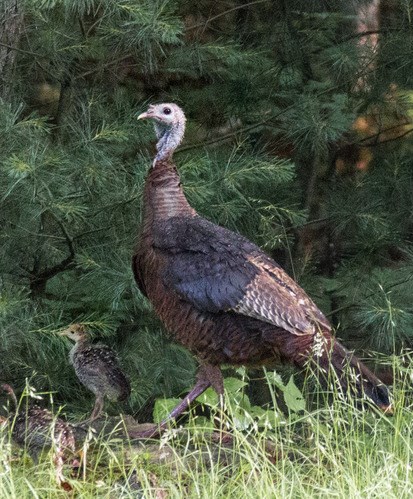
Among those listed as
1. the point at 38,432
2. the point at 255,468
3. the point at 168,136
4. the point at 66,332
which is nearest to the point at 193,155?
the point at 168,136

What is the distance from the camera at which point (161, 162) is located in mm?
6199

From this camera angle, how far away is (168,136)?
641 centimetres

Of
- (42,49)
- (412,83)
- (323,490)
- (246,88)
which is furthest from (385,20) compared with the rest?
(323,490)

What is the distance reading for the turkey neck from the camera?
6.07m

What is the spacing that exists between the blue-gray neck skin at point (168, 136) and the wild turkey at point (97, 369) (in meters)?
1.04

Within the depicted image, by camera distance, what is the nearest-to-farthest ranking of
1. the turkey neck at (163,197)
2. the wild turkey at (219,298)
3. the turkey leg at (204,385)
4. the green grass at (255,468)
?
the green grass at (255,468) < the wild turkey at (219,298) < the turkey leg at (204,385) < the turkey neck at (163,197)

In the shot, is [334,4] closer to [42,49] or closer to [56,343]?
[42,49]

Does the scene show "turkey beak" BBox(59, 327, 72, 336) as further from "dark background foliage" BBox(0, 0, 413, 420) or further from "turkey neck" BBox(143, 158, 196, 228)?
"turkey neck" BBox(143, 158, 196, 228)

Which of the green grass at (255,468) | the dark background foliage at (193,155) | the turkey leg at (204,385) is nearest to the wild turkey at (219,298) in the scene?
the turkey leg at (204,385)

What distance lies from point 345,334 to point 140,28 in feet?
9.64

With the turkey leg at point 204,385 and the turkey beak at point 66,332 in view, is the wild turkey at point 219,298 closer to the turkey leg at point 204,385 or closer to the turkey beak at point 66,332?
the turkey leg at point 204,385

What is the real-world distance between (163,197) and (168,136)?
48 centimetres

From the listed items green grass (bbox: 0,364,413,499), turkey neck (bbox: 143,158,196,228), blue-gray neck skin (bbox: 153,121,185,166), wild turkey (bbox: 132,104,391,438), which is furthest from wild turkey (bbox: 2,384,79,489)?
blue-gray neck skin (bbox: 153,121,185,166)

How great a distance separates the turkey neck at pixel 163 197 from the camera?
6070 mm
